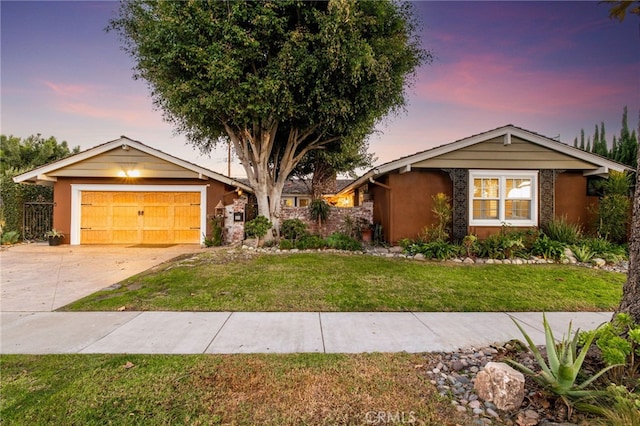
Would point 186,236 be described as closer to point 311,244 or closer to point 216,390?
point 311,244

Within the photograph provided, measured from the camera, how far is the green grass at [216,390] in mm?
2021

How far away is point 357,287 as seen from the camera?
5582 mm

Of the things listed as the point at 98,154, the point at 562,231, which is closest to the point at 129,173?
the point at 98,154

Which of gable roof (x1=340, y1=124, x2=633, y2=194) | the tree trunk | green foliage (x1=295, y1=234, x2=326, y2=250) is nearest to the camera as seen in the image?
the tree trunk

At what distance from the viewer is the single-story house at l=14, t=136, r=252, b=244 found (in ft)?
37.5

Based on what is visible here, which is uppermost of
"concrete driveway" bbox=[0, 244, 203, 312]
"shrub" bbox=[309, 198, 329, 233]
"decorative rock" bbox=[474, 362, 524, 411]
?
"shrub" bbox=[309, 198, 329, 233]

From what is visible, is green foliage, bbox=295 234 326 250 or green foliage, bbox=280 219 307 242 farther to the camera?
green foliage, bbox=280 219 307 242

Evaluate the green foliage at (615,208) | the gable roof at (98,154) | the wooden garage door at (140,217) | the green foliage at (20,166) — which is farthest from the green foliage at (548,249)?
the green foliage at (20,166)

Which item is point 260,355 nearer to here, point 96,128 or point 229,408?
point 229,408

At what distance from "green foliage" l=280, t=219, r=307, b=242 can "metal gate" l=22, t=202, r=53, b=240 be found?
10.4 meters

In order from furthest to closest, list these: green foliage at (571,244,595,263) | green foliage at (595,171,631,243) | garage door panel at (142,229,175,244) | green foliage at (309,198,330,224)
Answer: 1. garage door panel at (142,229,175,244)
2. green foliage at (309,198,330,224)
3. green foliage at (595,171,631,243)
4. green foliage at (571,244,595,263)
